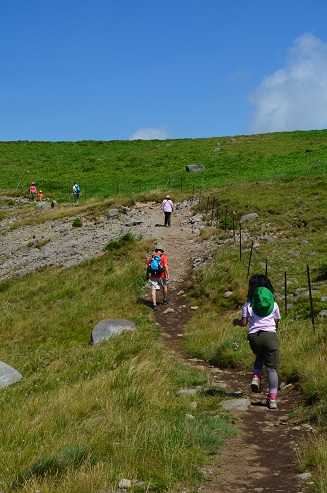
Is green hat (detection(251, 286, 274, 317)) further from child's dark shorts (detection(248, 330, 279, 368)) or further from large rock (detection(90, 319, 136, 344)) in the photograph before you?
large rock (detection(90, 319, 136, 344))

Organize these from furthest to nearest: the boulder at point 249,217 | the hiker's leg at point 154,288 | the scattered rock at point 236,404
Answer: the boulder at point 249,217 < the hiker's leg at point 154,288 < the scattered rock at point 236,404

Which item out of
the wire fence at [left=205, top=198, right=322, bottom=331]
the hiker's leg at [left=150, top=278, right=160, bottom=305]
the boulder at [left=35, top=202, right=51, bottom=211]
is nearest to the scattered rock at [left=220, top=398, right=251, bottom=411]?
the wire fence at [left=205, top=198, right=322, bottom=331]

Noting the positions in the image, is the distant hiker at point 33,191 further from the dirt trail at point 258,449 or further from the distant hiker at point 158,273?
the dirt trail at point 258,449

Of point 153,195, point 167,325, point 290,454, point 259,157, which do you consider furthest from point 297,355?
point 259,157

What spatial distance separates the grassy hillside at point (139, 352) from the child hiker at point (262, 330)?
22.6 inches

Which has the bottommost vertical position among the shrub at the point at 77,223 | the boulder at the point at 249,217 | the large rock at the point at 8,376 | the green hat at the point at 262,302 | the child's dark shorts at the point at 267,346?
the large rock at the point at 8,376

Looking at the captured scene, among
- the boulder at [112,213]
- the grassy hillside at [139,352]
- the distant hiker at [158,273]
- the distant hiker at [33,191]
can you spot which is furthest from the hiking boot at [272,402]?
the distant hiker at [33,191]

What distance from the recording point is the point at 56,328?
58.9ft

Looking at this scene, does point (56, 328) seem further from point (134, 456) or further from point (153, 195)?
point (153, 195)

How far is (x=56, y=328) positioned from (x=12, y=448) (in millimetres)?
A: 11722

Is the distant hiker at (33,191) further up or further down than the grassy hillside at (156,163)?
further down

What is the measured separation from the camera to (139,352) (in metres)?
11.9

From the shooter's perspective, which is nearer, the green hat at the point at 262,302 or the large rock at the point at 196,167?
the green hat at the point at 262,302

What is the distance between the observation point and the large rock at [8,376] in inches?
428
